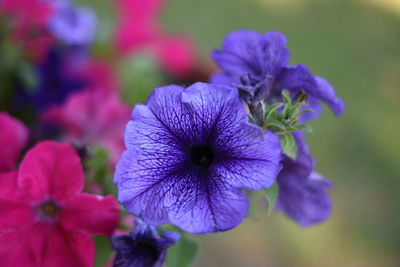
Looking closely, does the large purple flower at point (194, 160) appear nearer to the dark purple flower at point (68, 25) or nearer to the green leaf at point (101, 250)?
the green leaf at point (101, 250)

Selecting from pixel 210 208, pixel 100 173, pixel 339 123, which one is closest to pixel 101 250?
pixel 100 173

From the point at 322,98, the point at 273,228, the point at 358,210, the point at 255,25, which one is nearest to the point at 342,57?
the point at 255,25

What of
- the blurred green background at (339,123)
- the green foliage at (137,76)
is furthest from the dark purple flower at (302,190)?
the blurred green background at (339,123)

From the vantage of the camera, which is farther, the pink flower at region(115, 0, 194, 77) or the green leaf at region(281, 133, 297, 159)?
the pink flower at region(115, 0, 194, 77)

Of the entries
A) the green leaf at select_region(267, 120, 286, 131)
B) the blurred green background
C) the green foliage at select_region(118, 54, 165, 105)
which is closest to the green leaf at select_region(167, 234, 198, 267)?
the green leaf at select_region(267, 120, 286, 131)

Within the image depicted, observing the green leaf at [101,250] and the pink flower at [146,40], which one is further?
the pink flower at [146,40]

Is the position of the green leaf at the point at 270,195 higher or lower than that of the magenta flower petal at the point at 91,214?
higher

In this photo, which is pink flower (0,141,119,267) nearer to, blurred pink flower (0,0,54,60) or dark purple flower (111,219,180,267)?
dark purple flower (111,219,180,267)

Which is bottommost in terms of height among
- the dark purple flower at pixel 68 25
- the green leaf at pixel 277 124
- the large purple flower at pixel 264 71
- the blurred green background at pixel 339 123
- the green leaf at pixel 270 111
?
the blurred green background at pixel 339 123
